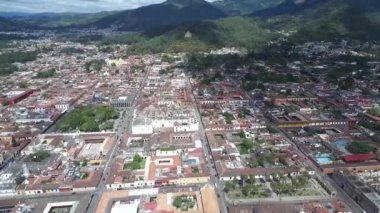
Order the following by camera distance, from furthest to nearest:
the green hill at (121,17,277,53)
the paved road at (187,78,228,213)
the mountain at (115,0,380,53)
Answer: the mountain at (115,0,380,53), the green hill at (121,17,277,53), the paved road at (187,78,228,213)

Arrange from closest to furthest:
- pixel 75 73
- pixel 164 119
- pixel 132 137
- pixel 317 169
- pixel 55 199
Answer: pixel 55 199
pixel 317 169
pixel 132 137
pixel 164 119
pixel 75 73

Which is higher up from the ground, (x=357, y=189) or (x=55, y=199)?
(x=357, y=189)

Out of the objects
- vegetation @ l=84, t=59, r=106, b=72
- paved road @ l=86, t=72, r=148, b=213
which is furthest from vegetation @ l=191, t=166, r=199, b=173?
vegetation @ l=84, t=59, r=106, b=72

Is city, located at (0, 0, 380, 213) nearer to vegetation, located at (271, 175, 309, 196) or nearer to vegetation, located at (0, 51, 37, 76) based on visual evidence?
vegetation, located at (271, 175, 309, 196)

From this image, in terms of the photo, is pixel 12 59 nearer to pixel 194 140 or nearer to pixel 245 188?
pixel 194 140

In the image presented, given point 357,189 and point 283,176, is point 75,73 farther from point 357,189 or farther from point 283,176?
point 357,189

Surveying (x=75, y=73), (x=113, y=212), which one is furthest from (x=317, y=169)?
(x=75, y=73)

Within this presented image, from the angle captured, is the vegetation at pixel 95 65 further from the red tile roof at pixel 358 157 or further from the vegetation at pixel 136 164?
the red tile roof at pixel 358 157

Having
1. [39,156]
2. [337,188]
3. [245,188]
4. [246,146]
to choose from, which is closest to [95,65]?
[39,156]
